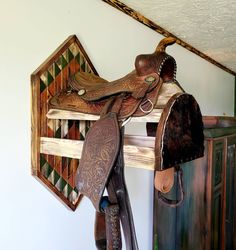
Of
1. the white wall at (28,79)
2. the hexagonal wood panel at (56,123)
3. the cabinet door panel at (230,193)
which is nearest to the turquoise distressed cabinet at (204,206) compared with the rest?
the cabinet door panel at (230,193)

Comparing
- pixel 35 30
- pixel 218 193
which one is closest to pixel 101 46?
pixel 35 30

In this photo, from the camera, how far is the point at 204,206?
1.61 metres

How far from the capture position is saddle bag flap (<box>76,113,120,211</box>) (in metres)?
0.82

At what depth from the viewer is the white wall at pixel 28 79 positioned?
3.52ft

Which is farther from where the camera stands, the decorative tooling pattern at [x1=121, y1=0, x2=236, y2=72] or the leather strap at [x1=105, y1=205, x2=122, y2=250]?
the decorative tooling pattern at [x1=121, y1=0, x2=236, y2=72]

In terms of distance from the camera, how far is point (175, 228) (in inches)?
69.6

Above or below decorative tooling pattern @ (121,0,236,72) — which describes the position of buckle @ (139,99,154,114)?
below

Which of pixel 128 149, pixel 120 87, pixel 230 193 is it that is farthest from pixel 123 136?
pixel 230 193

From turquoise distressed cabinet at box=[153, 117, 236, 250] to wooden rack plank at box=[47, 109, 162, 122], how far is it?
31.8 inches

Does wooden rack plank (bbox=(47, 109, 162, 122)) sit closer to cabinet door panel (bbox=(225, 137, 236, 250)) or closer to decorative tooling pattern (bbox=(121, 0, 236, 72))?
decorative tooling pattern (bbox=(121, 0, 236, 72))

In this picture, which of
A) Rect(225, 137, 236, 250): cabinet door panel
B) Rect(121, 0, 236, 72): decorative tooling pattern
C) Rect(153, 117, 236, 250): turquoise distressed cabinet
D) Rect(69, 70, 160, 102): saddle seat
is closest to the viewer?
Rect(69, 70, 160, 102): saddle seat

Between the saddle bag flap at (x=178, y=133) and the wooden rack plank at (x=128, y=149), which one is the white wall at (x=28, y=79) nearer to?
the wooden rack plank at (x=128, y=149)

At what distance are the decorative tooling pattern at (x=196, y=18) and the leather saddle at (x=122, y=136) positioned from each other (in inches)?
24.0

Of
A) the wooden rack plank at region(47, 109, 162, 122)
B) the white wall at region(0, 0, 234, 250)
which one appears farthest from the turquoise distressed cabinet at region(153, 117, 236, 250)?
the wooden rack plank at region(47, 109, 162, 122)
